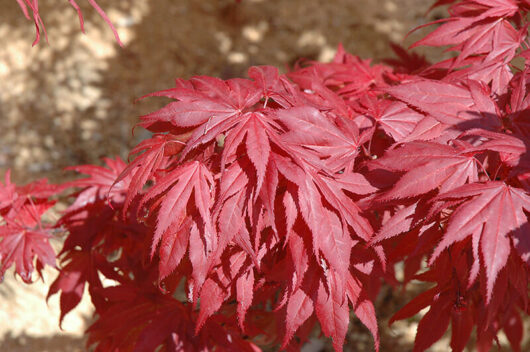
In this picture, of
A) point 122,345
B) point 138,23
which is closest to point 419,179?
point 122,345

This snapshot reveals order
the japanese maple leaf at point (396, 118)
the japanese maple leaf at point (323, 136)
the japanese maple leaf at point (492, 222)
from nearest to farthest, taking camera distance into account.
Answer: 1. the japanese maple leaf at point (492, 222)
2. the japanese maple leaf at point (323, 136)
3. the japanese maple leaf at point (396, 118)

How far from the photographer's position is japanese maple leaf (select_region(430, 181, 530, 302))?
72 centimetres

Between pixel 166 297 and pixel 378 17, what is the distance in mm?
2812

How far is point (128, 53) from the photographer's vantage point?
11.0 feet

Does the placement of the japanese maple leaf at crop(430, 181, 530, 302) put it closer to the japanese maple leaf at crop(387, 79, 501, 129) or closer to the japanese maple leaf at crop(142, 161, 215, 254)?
the japanese maple leaf at crop(387, 79, 501, 129)

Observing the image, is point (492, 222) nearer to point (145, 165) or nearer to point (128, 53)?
point (145, 165)

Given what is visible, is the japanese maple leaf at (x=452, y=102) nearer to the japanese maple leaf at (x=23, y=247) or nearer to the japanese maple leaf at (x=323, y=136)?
the japanese maple leaf at (x=323, y=136)

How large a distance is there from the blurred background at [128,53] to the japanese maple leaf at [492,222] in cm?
270

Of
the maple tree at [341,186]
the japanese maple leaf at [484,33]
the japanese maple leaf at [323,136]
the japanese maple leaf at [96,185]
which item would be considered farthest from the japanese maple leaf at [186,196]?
the japanese maple leaf at [484,33]

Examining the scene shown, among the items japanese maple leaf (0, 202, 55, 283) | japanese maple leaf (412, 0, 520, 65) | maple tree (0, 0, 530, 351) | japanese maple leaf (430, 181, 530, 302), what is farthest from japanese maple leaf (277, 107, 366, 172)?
japanese maple leaf (0, 202, 55, 283)

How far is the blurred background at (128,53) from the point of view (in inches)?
125

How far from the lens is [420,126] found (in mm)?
902

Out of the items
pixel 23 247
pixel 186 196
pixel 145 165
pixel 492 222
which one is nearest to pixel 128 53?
pixel 23 247

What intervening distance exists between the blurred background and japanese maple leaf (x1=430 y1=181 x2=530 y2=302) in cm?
270
